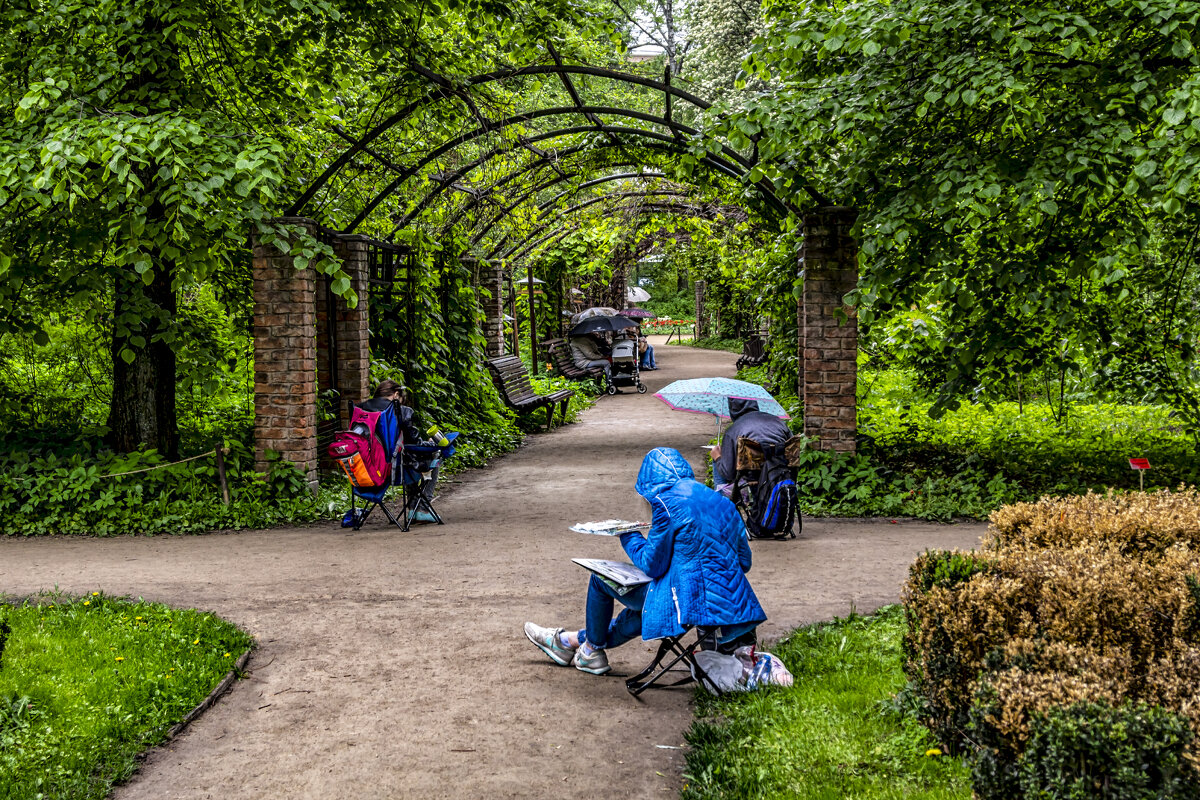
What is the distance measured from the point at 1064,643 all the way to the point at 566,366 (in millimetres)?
19747

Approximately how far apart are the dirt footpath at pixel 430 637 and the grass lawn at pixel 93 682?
0.17 metres

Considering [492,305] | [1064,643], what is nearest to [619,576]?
[1064,643]

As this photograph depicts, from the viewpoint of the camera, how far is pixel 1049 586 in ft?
12.4

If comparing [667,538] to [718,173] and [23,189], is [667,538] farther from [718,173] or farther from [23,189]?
[718,173]

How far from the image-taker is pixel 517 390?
1669 centimetres

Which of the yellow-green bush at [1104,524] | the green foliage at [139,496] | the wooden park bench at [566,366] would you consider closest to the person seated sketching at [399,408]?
the green foliage at [139,496]

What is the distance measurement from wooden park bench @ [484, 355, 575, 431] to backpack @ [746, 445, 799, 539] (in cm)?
816

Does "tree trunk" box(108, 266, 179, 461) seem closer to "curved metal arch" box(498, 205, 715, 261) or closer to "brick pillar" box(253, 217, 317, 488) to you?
"brick pillar" box(253, 217, 317, 488)

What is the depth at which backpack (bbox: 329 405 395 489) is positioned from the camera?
8.88 m

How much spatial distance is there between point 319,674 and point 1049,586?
11.9 feet

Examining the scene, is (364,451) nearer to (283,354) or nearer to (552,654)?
(283,354)

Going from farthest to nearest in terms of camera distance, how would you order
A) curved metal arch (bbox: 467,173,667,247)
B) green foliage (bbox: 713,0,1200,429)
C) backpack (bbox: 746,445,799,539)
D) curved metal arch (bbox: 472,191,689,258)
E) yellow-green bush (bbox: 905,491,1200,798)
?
curved metal arch (bbox: 472,191,689,258), curved metal arch (bbox: 467,173,667,247), backpack (bbox: 746,445,799,539), green foliage (bbox: 713,0,1200,429), yellow-green bush (bbox: 905,491,1200,798)

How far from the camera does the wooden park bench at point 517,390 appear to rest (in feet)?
52.8

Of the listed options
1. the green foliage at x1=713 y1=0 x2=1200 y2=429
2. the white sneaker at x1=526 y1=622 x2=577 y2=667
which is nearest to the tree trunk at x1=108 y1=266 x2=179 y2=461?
the green foliage at x1=713 y1=0 x2=1200 y2=429
